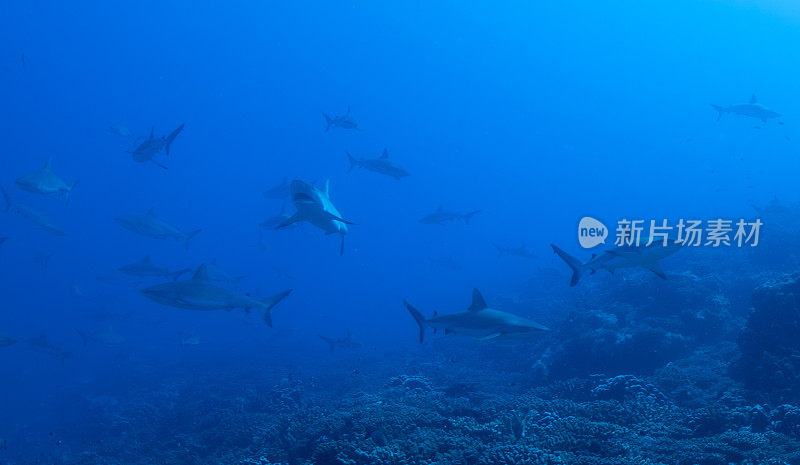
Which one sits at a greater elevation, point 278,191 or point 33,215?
point 278,191

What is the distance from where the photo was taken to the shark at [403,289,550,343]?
5988mm

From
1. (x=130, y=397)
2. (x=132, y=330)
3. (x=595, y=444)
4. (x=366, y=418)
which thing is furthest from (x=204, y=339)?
(x=595, y=444)

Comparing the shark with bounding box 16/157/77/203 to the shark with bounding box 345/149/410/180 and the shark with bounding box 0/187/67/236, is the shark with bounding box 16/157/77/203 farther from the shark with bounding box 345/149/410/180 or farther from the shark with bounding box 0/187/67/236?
the shark with bounding box 345/149/410/180

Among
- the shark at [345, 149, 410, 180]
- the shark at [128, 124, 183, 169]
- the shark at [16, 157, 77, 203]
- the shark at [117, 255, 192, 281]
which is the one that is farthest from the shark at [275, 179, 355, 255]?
the shark at [117, 255, 192, 281]

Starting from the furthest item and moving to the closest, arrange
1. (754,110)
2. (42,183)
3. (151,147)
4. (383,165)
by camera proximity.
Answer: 1. (754,110)
2. (383,165)
3. (42,183)
4. (151,147)

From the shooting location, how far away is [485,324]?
636 centimetres

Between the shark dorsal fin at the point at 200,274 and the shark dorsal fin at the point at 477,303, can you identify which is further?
the shark dorsal fin at the point at 200,274

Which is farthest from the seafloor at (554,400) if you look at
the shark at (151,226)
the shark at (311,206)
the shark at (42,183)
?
the shark at (42,183)

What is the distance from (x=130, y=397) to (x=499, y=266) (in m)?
68.6

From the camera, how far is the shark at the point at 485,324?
5.99 metres

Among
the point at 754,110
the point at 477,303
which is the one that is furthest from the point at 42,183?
the point at 754,110

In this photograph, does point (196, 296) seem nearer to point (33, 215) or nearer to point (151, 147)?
point (151, 147)

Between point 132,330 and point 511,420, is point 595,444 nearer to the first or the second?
point 511,420

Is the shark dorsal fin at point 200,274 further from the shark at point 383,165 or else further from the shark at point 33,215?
the shark at point 33,215
